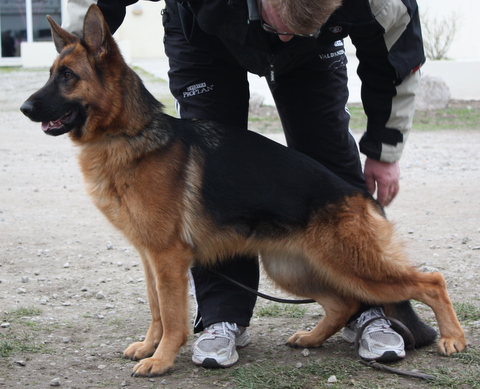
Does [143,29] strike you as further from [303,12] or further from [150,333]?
[303,12]

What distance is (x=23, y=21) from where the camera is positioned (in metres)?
27.4

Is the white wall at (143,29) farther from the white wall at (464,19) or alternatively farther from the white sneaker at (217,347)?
the white sneaker at (217,347)

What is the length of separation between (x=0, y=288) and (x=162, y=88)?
1322cm

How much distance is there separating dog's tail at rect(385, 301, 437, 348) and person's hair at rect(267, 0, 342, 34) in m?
1.60

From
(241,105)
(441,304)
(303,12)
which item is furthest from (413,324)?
(303,12)

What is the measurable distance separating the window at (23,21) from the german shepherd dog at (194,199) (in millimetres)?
25589

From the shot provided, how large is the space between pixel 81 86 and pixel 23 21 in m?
26.4

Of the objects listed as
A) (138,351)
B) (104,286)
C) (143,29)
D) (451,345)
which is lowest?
(143,29)

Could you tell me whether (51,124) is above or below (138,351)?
above

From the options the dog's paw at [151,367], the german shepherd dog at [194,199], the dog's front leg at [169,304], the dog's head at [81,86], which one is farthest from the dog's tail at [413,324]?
the dog's head at [81,86]

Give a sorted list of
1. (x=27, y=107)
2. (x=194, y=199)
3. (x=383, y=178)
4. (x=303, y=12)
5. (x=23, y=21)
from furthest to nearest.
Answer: (x=23, y=21) → (x=383, y=178) → (x=194, y=199) → (x=27, y=107) → (x=303, y=12)

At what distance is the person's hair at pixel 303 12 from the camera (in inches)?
106

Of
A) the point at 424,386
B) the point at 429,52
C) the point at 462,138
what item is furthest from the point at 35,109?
the point at 429,52

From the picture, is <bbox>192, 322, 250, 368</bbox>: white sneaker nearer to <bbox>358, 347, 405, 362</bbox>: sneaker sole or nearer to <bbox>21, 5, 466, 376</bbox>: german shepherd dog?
<bbox>21, 5, 466, 376</bbox>: german shepherd dog
